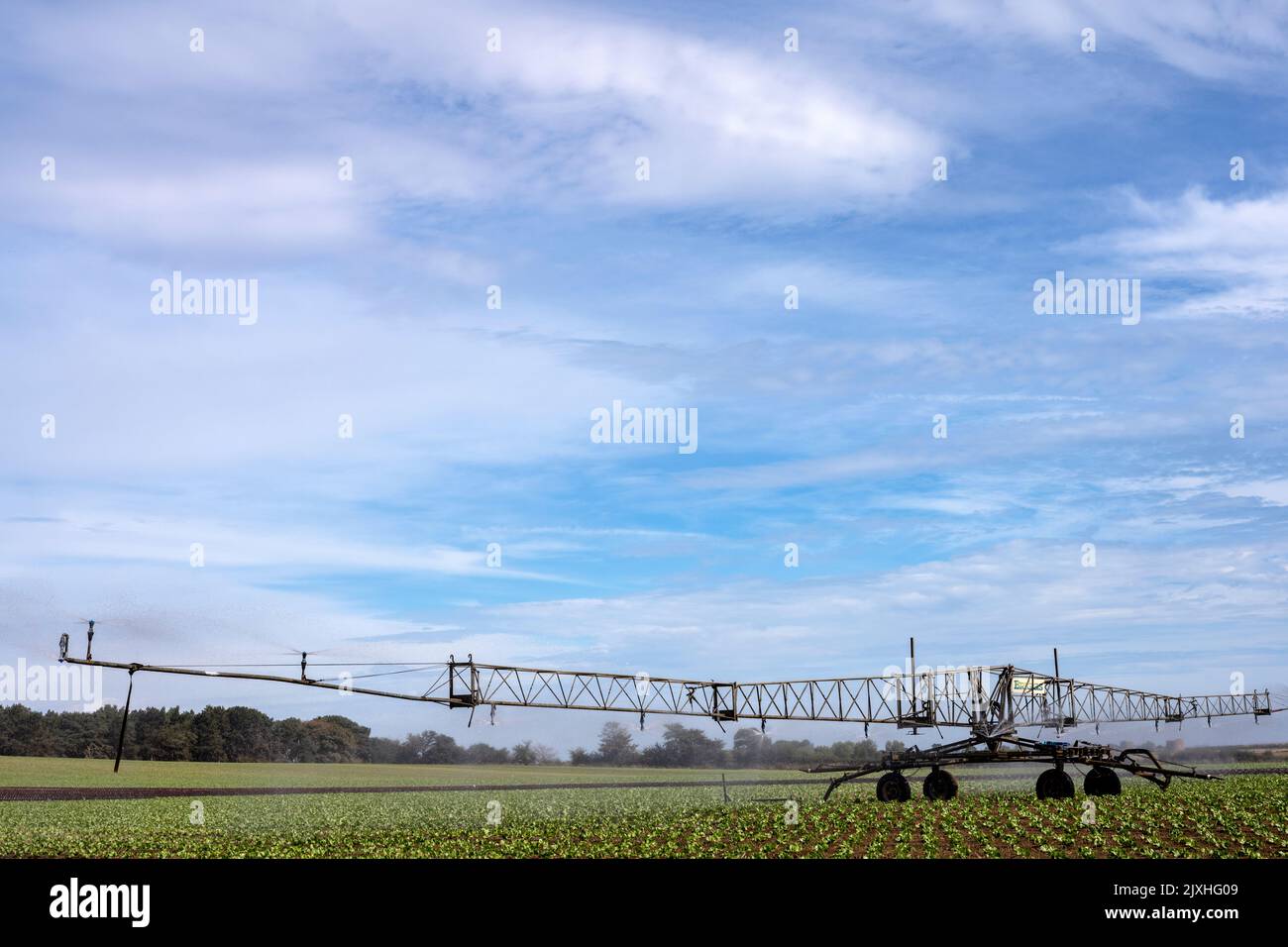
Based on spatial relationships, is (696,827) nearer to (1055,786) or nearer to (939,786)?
(939,786)

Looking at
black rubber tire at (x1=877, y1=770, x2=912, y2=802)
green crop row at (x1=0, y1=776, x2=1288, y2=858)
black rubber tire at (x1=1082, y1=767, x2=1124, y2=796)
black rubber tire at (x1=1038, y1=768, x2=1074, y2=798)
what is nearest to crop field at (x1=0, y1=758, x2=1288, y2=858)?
green crop row at (x1=0, y1=776, x2=1288, y2=858)

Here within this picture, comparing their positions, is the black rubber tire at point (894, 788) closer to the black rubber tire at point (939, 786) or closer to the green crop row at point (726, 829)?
the green crop row at point (726, 829)

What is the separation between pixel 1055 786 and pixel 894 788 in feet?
20.2

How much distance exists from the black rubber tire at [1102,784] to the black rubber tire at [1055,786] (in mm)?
1714

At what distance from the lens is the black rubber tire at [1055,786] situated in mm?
43188

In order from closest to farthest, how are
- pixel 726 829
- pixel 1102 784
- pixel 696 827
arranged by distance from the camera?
pixel 726 829
pixel 696 827
pixel 1102 784

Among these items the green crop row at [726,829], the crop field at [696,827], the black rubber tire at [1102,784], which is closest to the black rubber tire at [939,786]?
the green crop row at [726,829]

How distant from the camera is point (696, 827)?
1439 inches

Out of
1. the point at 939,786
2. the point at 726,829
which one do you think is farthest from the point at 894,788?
the point at 726,829

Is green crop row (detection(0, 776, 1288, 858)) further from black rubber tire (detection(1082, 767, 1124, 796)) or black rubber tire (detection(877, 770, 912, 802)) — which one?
black rubber tire (detection(1082, 767, 1124, 796))

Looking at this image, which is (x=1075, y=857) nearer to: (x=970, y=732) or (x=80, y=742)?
(x=970, y=732)

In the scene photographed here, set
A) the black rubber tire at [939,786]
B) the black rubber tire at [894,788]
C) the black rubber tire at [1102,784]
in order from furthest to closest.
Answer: the black rubber tire at [939,786]
the black rubber tire at [894,788]
the black rubber tire at [1102,784]

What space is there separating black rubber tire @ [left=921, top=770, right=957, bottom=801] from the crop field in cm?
72
